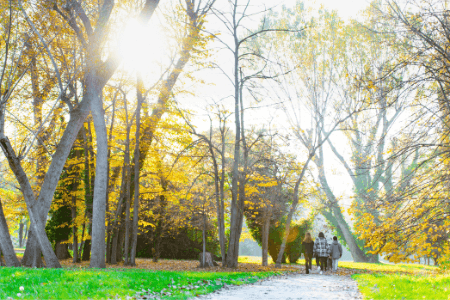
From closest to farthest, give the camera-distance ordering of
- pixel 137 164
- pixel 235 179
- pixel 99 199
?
pixel 99 199, pixel 235 179, pixel 137 164

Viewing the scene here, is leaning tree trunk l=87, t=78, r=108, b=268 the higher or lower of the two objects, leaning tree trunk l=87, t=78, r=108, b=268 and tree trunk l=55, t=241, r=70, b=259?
the higher

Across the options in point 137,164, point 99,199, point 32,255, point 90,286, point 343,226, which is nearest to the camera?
point 90,286

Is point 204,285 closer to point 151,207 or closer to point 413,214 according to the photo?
point 413,214

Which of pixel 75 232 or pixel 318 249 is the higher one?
pixel 75 232

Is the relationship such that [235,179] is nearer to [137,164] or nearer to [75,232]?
[137,164]

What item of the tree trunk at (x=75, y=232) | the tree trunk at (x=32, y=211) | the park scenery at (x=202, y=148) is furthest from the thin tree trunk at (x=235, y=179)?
the tree trunk at (x=75, y=232)

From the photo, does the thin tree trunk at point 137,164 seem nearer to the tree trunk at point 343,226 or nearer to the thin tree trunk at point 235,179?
the thin tree trunk at point 235,179

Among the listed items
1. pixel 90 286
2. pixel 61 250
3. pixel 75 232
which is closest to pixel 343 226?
pixel 75 232

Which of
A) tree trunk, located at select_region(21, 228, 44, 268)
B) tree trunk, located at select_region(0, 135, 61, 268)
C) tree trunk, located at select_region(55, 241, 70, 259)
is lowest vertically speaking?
tree trunk, located at select_region(55, 241, 70, 259)

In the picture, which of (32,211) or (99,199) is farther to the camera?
(99,199)

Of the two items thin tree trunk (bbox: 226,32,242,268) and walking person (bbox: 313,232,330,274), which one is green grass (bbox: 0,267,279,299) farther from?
walking person (bbox: 313,232,330,274)

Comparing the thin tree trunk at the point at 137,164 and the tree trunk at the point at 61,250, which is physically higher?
the thin tree trunk at the point at 137,164

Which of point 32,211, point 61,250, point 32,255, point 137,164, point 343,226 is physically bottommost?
point 61,250

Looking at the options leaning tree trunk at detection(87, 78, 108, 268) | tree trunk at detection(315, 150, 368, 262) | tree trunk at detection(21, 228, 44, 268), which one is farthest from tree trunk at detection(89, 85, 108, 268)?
tree trunk at detection(315, 150, 368, 262)
